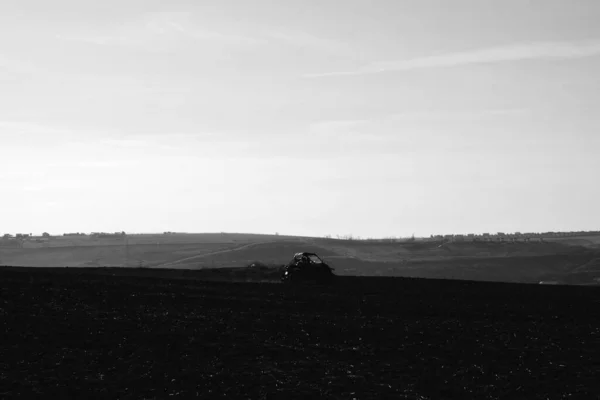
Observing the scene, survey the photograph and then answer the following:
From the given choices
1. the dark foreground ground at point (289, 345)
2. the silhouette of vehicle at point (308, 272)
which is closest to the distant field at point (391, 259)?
the silhouette of vehicle at point (308, 272)

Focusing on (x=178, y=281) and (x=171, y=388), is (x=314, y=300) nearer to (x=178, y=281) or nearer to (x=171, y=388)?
(x=178, y=281)

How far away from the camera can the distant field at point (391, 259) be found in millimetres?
105188

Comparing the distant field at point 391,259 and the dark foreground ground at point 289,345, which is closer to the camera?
the dark foreground ground at point 289,345

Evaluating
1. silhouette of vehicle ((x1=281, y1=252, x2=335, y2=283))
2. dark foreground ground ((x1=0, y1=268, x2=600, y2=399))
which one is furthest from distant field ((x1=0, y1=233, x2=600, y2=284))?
dark foreground ground ((x1=0, y1=268, x2=600, y2=399))

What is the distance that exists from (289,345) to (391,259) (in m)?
120

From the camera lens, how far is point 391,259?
460 ft

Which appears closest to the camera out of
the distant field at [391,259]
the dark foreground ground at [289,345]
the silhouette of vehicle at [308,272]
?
the dark foreground ground at [289,345]

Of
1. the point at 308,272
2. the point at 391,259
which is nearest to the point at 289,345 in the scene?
the point at 308,272

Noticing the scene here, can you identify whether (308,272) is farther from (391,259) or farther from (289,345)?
(391,259)

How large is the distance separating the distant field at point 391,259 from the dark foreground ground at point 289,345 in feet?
212

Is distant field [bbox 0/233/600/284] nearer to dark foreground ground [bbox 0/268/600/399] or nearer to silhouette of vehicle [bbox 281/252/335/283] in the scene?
silhouette of vehicle [bbox 281/252/335/283]

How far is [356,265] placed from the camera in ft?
392

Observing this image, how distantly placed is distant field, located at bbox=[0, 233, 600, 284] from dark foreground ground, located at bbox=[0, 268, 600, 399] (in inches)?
2543

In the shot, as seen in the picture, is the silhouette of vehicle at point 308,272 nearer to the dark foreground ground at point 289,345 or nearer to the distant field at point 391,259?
the dark foreground ground at point 289,345
